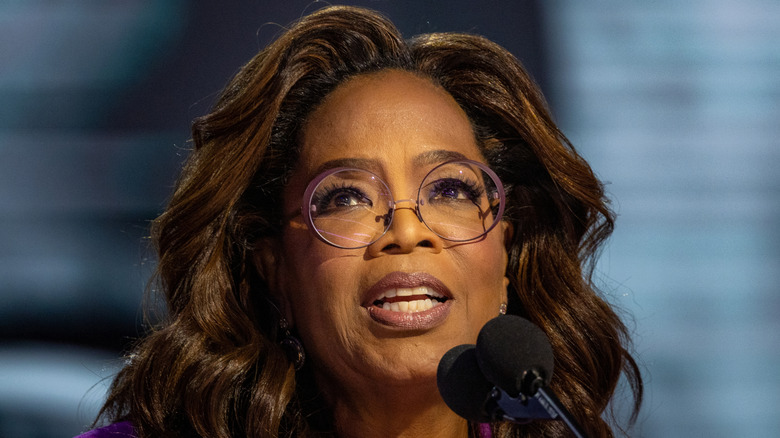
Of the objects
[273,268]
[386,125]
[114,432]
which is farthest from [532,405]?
[114,432]

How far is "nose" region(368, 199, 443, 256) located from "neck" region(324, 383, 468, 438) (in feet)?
1.04

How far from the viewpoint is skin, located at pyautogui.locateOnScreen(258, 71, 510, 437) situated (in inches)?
79.2

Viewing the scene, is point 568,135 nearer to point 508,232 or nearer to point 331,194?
point 508,232

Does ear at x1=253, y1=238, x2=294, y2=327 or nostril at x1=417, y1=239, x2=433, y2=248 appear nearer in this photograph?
nostril at x1=417, y1=239, x2=433, y2=248

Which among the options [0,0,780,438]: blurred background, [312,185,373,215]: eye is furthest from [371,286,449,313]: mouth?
[0,0,780,438]: blurred background

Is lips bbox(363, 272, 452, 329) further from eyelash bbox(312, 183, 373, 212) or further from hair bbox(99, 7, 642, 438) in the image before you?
hair bbox(99, 7, 642, 438)

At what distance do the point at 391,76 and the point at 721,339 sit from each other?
49.8 inches

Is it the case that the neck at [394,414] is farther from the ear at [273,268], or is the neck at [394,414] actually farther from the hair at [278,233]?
the ear at [273,268]

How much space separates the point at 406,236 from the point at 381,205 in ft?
0.36

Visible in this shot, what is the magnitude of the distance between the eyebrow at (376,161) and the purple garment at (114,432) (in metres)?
0.75

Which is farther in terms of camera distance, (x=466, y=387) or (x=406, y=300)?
(x=406, y=300)

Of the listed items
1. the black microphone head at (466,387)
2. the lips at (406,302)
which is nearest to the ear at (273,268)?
the lips at (406,302)

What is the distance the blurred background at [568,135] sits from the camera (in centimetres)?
265

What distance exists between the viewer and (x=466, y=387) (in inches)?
57.8
